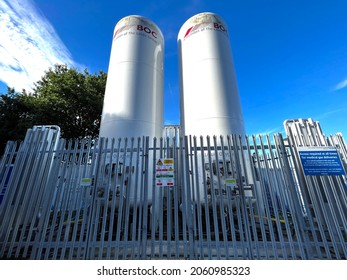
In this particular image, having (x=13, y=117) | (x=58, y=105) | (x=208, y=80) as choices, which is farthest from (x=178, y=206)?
(x=13, y=117)

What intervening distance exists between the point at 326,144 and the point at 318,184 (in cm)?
101

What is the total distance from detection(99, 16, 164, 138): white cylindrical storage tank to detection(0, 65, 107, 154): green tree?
24.5 feet

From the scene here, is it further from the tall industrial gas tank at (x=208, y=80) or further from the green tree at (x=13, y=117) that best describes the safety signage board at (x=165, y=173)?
the green tree at (x=13, y=117)

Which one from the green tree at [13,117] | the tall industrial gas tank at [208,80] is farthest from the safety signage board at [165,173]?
the green tree at [13,117]

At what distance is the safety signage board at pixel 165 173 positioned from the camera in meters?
3.94

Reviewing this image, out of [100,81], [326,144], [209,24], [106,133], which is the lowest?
[326,144]

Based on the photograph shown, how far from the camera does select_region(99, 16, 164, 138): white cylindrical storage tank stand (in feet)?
23.8

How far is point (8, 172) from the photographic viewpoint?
452 centimetres

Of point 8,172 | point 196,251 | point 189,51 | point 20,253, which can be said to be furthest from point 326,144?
point 8,172

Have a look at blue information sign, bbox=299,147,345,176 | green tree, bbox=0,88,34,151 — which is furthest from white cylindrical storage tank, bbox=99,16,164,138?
green tree, bbox=0,88,34,151

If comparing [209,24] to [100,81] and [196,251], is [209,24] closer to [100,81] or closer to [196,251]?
[196,251]

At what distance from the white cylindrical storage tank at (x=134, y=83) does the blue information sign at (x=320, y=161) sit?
17.0ft

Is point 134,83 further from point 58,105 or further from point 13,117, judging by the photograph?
point 13,117

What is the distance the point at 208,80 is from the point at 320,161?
494cm
